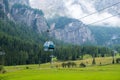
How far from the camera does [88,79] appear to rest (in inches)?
2350

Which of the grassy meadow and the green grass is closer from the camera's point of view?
the green grass

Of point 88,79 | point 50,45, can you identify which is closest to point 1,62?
point 50,45

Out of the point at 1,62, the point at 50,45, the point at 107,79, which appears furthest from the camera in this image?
the point at 1,62

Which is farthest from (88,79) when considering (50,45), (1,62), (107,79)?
(1,62)

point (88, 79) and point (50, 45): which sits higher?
point (50, 45)

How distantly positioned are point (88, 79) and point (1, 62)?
146 meters

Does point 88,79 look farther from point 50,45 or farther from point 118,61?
point 118,61

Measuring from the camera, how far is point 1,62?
652 ft

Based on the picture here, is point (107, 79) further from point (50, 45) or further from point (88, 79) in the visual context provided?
point (50, 45)

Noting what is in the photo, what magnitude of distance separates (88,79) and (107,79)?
3.84m

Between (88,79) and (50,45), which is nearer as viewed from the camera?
(88,79)

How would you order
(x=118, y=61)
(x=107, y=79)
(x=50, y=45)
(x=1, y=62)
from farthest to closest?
(x=1, y=62) → (x=118, y=61) → (x=50, y=45) → (x=107, y=79)

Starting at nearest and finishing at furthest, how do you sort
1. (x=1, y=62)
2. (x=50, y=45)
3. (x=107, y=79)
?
1. (x=107, y=79)
2. (x=50, y=45)
3. (x=1, y=62)

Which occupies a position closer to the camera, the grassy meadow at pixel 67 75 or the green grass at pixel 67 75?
the green grass at pixel 67 75
